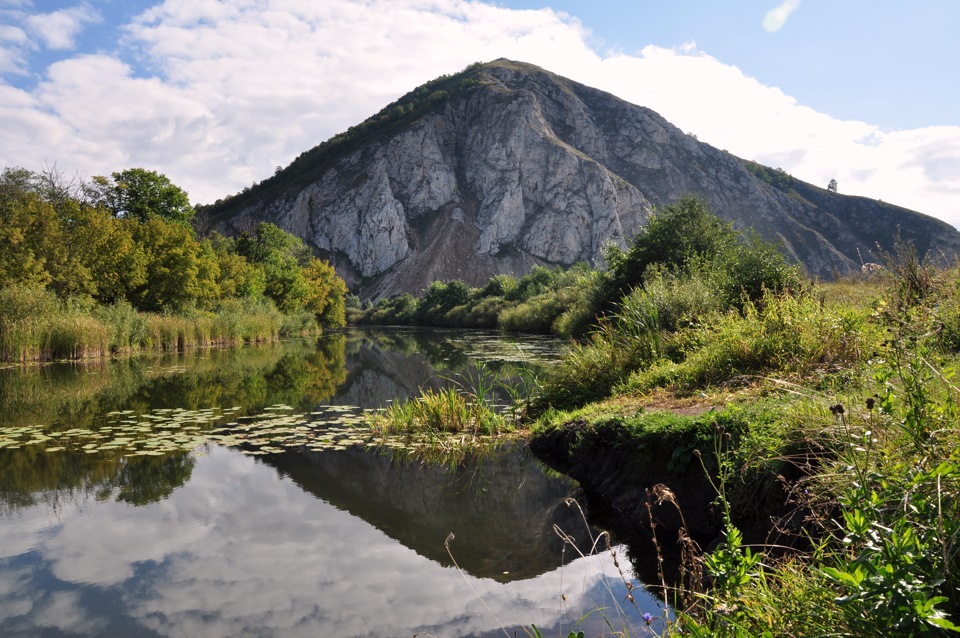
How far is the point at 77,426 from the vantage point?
12.7 meters

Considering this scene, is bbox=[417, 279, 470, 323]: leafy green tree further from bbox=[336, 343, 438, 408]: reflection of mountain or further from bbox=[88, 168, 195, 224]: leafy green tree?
bbox=[336, 343, 438, 408]: reflection of mountain

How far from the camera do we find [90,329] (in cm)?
2700

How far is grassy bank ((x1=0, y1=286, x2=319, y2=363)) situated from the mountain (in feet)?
288

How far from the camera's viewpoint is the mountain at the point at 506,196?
439 feet

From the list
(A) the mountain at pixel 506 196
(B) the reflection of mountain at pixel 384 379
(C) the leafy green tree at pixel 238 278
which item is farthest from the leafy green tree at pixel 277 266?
(A) the mountain at pixel 506 196

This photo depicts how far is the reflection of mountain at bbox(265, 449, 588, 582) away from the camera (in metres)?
6.53

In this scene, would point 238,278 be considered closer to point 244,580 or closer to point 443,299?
point 443,299

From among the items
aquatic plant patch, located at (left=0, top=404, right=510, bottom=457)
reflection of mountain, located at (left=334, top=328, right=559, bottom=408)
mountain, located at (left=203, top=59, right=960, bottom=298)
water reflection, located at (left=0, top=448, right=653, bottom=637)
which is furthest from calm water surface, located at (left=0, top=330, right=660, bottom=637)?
mountain, located at (left=203, top=59, right=960, bottom=298)

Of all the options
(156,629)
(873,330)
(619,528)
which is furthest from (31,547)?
(873,330)

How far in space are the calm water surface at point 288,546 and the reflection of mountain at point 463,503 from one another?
1.2 inches

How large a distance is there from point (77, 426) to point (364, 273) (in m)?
126

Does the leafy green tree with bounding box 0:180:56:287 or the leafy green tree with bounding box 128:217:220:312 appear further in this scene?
the leafy green tree with bounding box 128:217:220:312

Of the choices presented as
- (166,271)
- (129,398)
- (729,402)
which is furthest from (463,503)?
(166,271)

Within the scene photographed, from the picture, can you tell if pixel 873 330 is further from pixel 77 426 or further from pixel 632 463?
pixel 77 426
